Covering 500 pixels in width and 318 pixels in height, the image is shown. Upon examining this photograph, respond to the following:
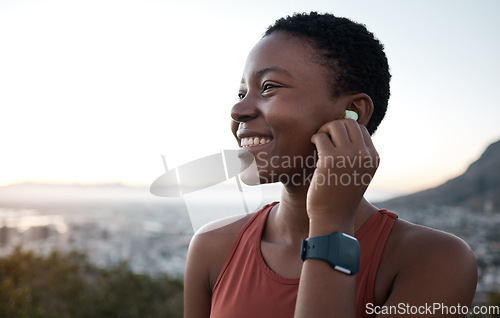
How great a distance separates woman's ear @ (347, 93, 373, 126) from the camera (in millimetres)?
1960

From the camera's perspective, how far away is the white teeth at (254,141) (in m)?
1.88

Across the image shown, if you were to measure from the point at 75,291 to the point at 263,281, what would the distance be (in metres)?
6.29

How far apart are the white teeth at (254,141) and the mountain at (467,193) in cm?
773

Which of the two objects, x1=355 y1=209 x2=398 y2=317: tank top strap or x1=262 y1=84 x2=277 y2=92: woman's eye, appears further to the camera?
x1=262 y1=84 x2=277 y2=92: woman's eye

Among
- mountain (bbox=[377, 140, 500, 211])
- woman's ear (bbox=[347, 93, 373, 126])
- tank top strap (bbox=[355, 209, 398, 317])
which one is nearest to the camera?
tank top strap (bbox=[355, 209, 398, 317])

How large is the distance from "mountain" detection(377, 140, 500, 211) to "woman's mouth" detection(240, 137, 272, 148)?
304 inches

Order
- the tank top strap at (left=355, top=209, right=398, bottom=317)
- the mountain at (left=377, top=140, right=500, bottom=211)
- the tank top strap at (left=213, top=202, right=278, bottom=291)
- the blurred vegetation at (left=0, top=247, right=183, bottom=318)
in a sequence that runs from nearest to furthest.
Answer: the tank top strap at (left=355, top=209, right=398, bottom=317)
the tank top strap at (left=213, top=202, right=278, bottom=291)
the blurred vegetation at (left=0, top=247, right=183, bottom=318)
the mountain at (left=377, top=140, right=500, bottom=211)

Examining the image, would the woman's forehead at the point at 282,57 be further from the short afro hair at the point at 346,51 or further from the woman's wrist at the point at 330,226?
the woman's wrist at the point at 330,226

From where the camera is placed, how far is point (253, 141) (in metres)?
1.92

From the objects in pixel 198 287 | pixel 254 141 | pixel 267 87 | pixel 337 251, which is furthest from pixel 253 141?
pixel 198 287

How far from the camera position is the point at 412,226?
180cm

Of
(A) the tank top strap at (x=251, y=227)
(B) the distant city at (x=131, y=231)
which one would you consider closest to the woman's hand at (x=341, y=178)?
(A) the tank top strap at (x=251, y=227)

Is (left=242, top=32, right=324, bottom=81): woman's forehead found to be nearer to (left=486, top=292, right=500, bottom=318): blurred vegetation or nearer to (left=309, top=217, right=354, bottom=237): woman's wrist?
(left=309, top=217, right=354, bottom=237): woman's wrist

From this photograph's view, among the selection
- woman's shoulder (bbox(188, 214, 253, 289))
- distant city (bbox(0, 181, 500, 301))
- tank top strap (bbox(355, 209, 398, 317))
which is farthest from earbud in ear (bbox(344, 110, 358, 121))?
distant city (bbox(0, 181, 500, 301))
